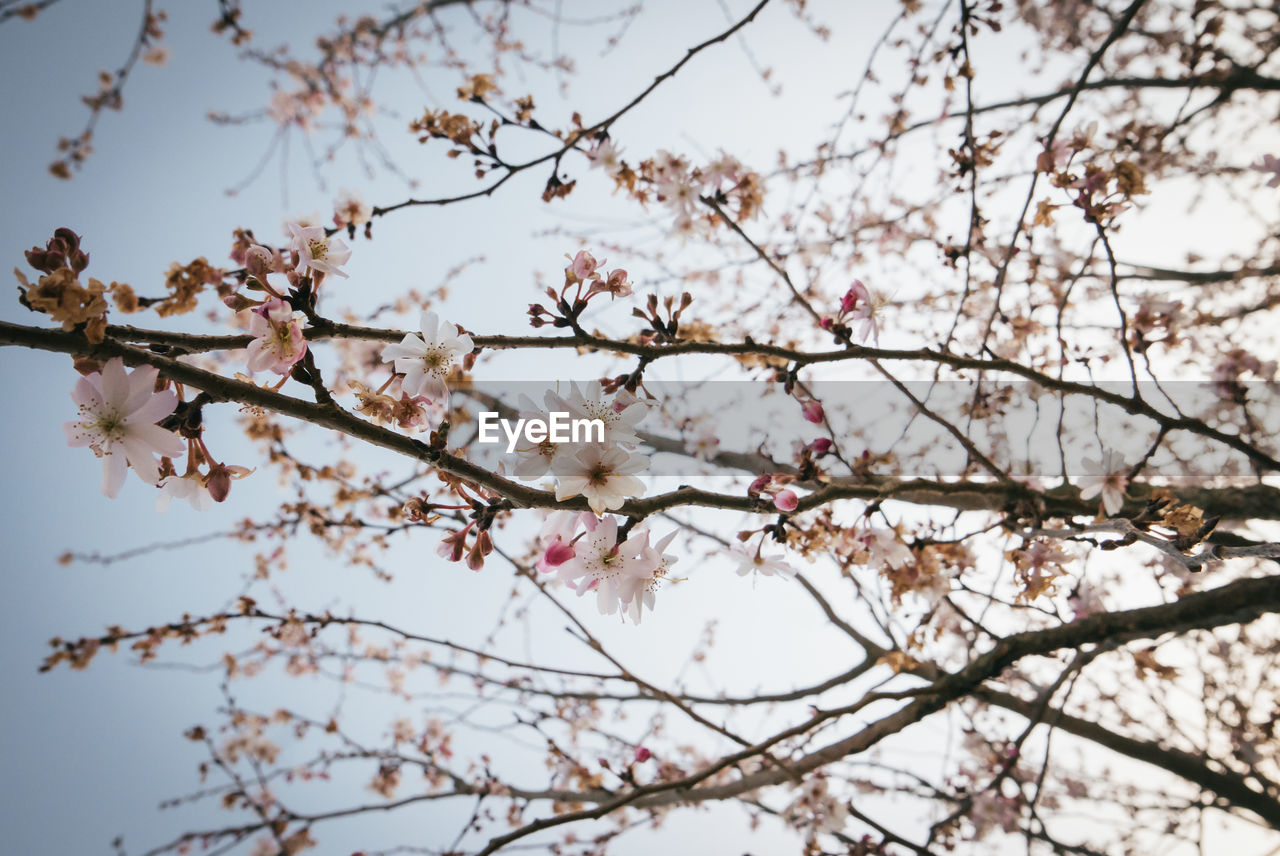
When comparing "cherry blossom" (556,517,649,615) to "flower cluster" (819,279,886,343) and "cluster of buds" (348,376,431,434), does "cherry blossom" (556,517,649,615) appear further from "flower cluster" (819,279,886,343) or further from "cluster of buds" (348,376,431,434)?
"flower cluster" (819,279,886,343)

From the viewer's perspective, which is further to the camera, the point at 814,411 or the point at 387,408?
the point at 814,411

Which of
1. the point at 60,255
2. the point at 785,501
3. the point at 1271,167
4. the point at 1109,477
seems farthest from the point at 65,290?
the point at 1271,167

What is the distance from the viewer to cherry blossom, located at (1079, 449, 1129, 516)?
1867mm

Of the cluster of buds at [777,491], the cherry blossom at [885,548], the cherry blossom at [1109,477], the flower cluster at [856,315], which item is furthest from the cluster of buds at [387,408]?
the cherry blossom at [1109,477]

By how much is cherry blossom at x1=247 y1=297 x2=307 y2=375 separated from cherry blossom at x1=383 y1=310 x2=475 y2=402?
20cm

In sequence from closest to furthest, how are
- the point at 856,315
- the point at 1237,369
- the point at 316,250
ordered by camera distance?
the point at 316,250 → the point at 856,315 → the point at 1237,369

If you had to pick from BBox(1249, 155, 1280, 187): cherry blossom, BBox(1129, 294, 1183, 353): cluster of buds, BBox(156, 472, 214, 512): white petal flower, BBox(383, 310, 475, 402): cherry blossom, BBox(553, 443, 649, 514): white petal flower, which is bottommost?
BBox(156, 472, 214, 512): white petal flower

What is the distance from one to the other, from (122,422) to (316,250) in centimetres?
60

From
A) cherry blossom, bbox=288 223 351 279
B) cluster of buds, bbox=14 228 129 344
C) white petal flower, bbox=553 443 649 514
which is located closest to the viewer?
cluster of buds, bbox=14 228 129 344

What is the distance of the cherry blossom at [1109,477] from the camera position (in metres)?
1.87

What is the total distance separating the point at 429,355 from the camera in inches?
51.1

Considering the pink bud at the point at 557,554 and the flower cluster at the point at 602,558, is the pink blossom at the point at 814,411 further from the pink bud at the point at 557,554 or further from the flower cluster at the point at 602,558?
the pink bud at the point at 557,554

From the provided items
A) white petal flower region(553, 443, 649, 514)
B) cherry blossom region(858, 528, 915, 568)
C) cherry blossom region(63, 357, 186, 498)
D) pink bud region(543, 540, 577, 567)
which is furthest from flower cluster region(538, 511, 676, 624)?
cherry blossom region(858, 528, 915, 568)

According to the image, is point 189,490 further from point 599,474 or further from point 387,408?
point 599,474
